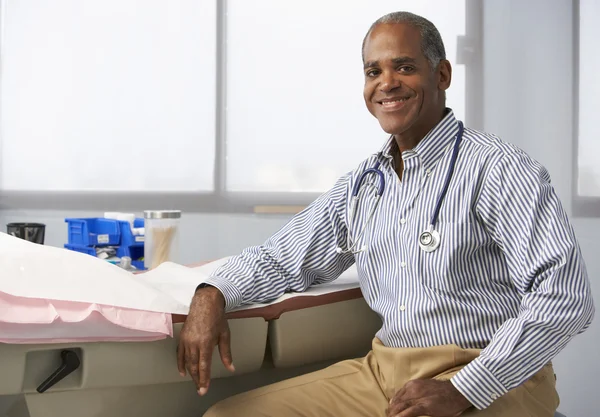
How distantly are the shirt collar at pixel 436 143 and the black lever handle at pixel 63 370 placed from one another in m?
0.74

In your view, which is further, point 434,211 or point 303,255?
point 303,255

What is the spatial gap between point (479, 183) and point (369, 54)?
371 millimetres

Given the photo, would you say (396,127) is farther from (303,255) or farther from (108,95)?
(108,95)

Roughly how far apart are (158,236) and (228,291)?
24.8 inches

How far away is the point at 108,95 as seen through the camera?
4031 mm

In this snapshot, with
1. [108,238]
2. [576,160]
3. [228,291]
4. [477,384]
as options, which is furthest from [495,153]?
[576,160]

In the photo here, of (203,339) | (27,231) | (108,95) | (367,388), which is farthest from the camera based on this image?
(108,95)

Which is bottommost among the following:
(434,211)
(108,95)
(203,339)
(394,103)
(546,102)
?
(203,339)

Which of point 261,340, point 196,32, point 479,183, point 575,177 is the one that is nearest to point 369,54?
point 479,183

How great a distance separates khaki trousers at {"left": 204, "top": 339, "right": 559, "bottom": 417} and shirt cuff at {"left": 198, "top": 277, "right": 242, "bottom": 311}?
0.18 metres

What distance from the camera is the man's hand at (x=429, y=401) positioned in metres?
1.16

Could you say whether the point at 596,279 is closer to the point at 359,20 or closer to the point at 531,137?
the point at 531,137

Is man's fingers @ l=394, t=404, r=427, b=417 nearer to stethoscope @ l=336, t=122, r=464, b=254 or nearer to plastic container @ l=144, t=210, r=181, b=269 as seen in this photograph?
stethoscope @ l=336, t=122, r=464, b=254

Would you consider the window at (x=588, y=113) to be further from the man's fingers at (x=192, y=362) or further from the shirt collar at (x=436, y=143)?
the man's fingers at (x=192, y=362)
